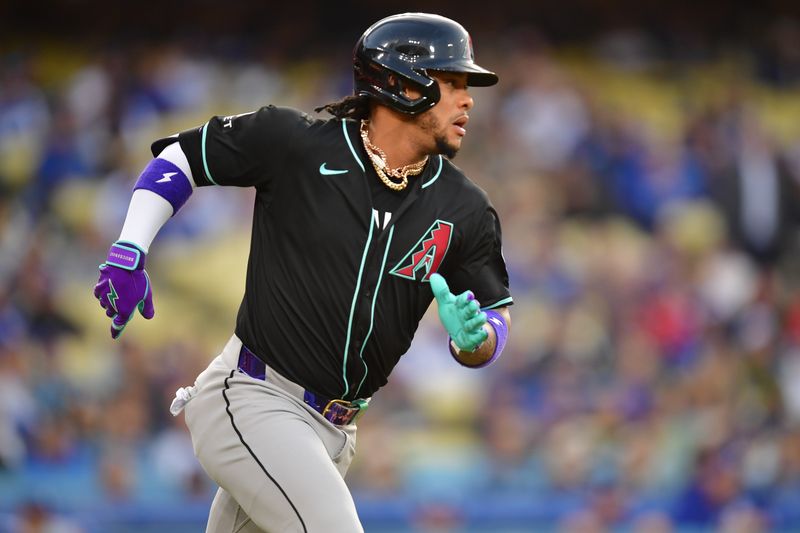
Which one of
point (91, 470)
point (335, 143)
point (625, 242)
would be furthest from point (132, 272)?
point (625, 242)

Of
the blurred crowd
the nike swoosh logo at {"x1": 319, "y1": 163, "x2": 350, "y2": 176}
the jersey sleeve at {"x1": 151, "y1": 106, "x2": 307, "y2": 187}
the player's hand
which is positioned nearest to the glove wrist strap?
the jersey sleeve at {"x1": 151, "y1": 106, "x2": 307, "y2": 187}

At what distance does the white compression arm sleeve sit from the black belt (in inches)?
17.8

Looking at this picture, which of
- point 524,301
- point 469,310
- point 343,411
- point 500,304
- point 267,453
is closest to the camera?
point 469,310

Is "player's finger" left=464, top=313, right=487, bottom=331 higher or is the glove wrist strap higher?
the glove wrist strap

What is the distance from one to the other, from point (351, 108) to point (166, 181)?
0.66m

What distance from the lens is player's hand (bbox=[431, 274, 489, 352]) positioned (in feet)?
10.1

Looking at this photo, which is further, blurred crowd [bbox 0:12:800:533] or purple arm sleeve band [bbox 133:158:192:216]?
blurred crowd [bbox 0:12:800:533]

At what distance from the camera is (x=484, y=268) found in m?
3.61

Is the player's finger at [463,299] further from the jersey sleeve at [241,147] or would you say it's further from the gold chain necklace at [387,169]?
the jersey sleeve at [241,147]

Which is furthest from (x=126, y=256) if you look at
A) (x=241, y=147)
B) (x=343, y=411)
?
(x=343, y=411)

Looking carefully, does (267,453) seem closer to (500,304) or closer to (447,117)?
(500,304)

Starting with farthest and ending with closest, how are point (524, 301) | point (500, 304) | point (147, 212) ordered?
point (524, 301), point (500, 304), point (147, 212)

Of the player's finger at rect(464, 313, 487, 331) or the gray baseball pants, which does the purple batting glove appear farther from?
the player's finger at rect(464, 313, 487, 331)

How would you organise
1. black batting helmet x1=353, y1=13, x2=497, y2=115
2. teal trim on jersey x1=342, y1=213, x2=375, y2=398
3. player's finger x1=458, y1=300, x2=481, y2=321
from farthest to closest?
black batting helmet x1=353, y1=13, x2=497, y2=115 → teal trim on jersey x1=342, y1=213, x2=375, y2=398 → player's finger x1=458, y1=300, x2=481, y2=321
